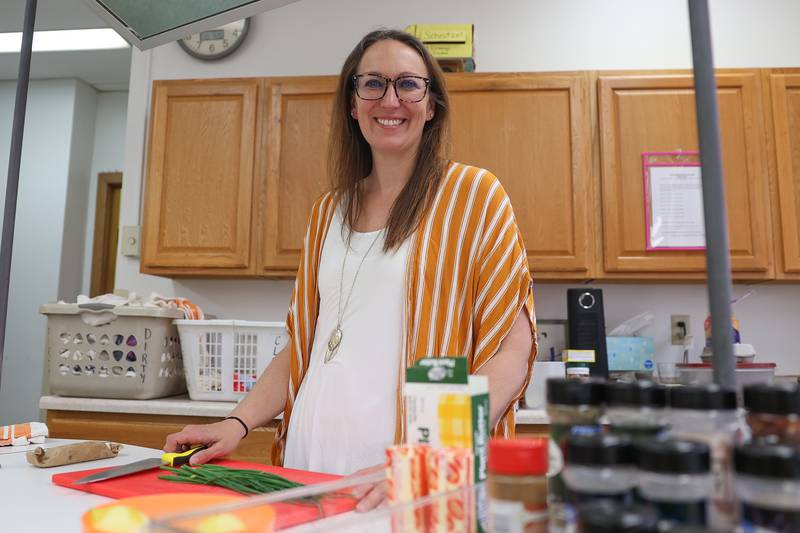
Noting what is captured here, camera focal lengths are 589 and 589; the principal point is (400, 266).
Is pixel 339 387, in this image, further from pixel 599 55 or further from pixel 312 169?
pixel 599 55

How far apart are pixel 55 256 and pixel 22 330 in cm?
54

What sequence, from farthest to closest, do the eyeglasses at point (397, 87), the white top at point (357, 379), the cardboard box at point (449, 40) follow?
the cardboard box at point (449, 40)
the eyeglasses at point (397, 87)
the white top at point (357, 379)

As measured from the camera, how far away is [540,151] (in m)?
2.28

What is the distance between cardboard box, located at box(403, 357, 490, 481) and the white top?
1.72 ft

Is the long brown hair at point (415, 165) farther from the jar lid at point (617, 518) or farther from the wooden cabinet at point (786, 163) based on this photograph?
the wooden cabinet at point (786, 163)

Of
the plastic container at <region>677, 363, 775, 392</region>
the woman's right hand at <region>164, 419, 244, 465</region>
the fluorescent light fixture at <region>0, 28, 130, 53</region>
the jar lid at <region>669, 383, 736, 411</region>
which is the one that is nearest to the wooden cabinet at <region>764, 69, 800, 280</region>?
the plastic container at <region>677, 363, 775, 392</region>

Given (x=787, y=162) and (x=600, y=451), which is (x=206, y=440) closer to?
(x=600, y=451)

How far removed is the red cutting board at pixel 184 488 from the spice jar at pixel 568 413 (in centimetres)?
30

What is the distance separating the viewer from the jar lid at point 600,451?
31 centimetres

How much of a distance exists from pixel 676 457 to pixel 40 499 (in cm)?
71

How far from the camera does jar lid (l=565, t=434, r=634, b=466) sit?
307mm

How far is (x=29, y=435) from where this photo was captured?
1063 mm

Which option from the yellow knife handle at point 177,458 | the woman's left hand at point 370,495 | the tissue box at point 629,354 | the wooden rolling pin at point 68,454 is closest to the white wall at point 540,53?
the tissue box at point 629,354

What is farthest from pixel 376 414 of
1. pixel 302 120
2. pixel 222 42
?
pixel 222 42
